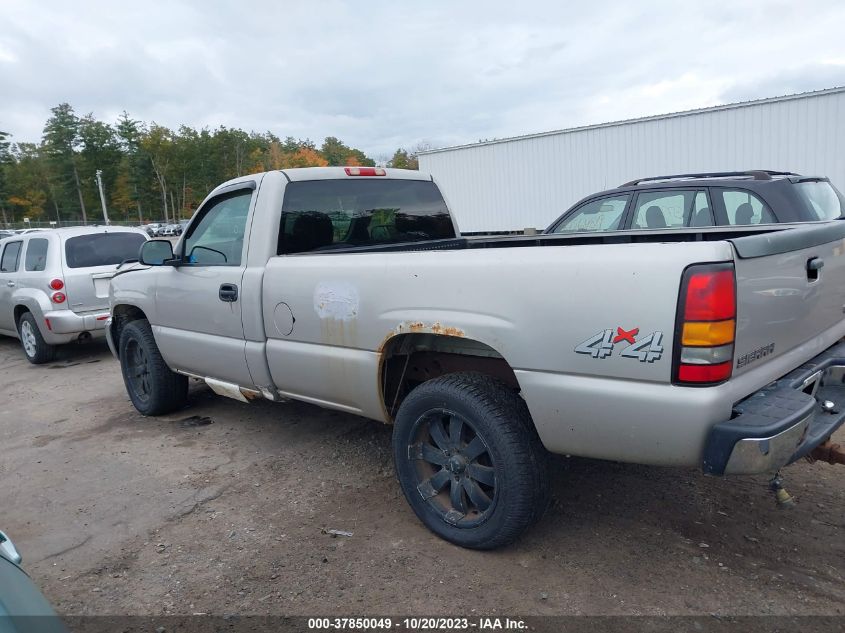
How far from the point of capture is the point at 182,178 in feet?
221

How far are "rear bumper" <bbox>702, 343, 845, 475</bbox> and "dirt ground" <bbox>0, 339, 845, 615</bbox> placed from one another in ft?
2.20

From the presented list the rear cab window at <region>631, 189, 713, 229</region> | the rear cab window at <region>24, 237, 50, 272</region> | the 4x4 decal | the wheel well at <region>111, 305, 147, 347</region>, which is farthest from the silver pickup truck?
the rear cab window at <region>24, 237, 50, 272</region>

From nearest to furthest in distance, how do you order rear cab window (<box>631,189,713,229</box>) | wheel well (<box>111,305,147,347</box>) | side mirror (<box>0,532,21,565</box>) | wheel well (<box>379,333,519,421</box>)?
A: side mirror (<box>0,532,21,565</box>) → wheel well (<box>379,333,519,421</box>) → rear cab window (<box>631,189,713,229</box>) → wheel well (<box>111,305,147,347</box>)

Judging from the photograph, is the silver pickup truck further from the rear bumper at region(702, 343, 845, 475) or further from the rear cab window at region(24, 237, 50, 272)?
the rear cab window at region(24, 237, 50, 272)

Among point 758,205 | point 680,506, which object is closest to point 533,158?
point 758,205

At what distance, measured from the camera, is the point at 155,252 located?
4.61 metres

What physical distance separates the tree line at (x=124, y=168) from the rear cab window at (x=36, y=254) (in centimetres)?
5129

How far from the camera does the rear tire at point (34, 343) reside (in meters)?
8.07

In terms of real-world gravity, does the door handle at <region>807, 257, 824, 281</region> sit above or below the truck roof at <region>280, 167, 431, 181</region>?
below

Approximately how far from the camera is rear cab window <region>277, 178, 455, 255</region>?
4023mm

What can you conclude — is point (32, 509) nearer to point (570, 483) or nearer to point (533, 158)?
point (570, 483)

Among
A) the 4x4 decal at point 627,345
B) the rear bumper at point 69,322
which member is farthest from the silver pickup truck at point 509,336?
the rear bumper at point 69,322

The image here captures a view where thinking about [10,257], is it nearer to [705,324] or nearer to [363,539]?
[363,539]

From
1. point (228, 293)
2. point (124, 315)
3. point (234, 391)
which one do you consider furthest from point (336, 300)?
point (124, 315)
